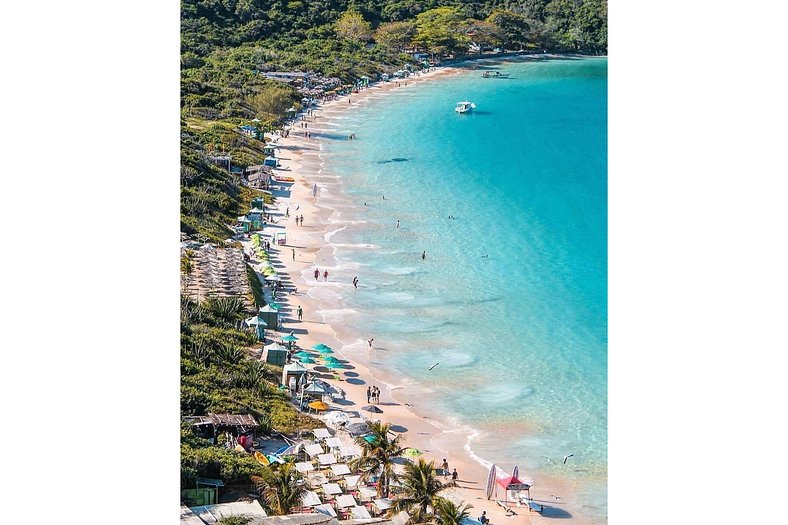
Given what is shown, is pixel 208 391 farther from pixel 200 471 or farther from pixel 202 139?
pixel 202 139

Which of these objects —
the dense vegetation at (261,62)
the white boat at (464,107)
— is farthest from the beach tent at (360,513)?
the white boat at (464,107)

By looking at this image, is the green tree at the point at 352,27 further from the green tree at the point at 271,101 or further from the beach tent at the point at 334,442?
the beach tent at the point at 334,442

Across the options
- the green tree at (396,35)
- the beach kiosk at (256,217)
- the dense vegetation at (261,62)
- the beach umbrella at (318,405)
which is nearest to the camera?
the beach umbrella at (318,405)

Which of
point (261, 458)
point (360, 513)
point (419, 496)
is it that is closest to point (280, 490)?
point (360, 513)

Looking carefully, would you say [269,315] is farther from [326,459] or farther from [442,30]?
[442,30]
